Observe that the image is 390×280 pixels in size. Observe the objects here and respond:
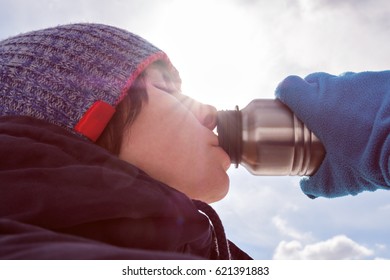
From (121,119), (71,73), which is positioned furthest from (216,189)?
(71,73)

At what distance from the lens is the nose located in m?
1.03

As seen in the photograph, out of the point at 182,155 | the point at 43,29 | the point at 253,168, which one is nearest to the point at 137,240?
the point at 182,155

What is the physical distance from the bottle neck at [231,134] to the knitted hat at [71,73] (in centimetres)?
22

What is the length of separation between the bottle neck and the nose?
0.09 feet

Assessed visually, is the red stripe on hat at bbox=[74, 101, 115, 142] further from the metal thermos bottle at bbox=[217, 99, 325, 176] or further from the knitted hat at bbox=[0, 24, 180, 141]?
the metal thermos bottle at bbox=[217, 99, 325, 176]

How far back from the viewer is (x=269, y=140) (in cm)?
96

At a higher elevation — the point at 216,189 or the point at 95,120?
the point at 95,120

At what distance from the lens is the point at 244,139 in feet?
3.24

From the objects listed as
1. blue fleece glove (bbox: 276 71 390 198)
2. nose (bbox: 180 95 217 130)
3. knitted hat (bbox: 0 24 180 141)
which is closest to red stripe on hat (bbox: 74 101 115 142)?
knitted hat (bbox: 0 24 180 141)

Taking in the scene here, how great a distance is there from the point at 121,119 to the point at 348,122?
447mm

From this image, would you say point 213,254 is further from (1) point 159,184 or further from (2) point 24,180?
(2) point 24,180

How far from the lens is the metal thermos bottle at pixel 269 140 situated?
947 millimetres

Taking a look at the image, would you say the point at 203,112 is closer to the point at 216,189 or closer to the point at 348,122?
the point at 216,189

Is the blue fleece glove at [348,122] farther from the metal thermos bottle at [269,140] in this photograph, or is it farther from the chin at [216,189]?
the chin at [216,189]
